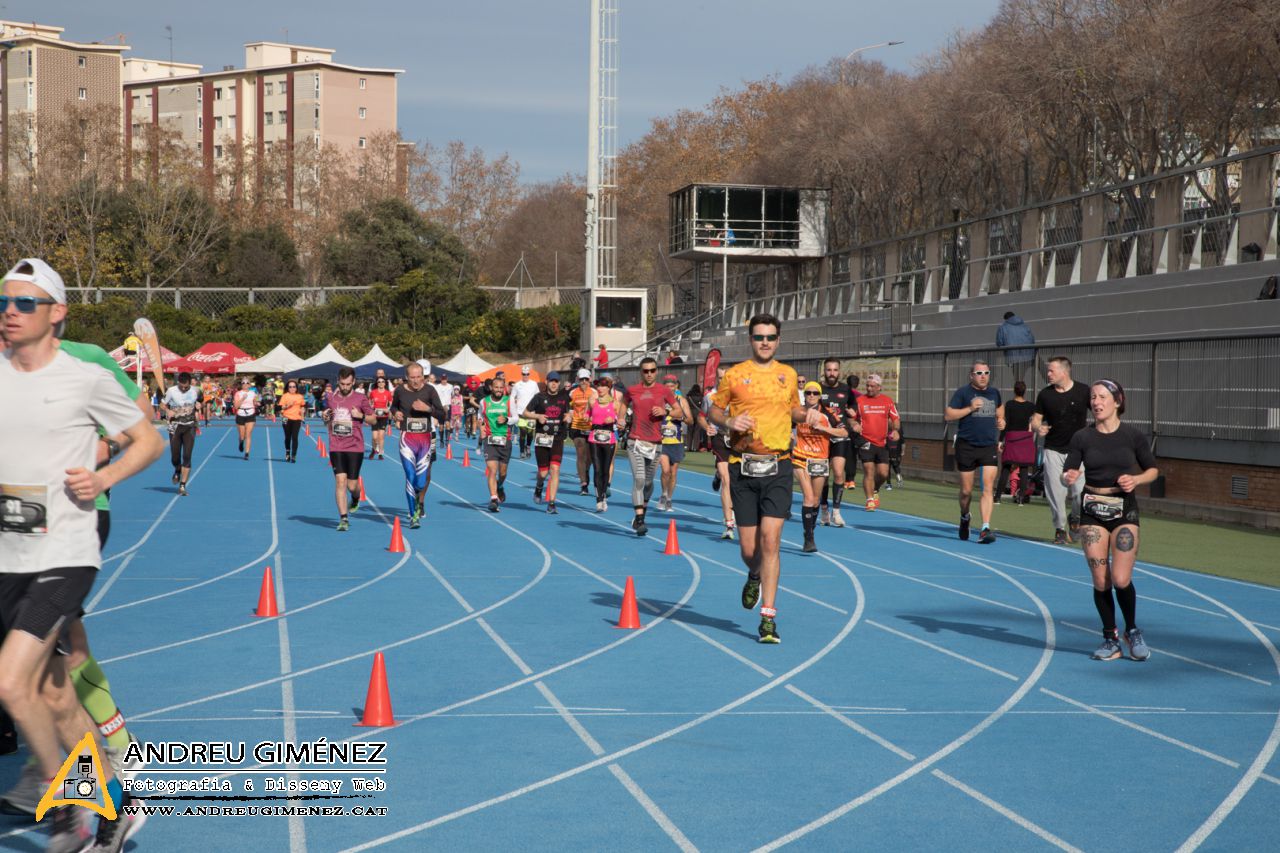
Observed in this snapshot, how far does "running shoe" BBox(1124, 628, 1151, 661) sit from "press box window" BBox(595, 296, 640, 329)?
52.3 metres

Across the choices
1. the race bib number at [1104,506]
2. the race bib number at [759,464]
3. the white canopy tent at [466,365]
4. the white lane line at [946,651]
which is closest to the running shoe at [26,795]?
the race bib number at [759,464]

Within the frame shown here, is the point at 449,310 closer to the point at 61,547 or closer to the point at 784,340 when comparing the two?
the point at 784,340

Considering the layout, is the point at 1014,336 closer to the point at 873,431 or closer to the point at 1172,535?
the point at 873,431

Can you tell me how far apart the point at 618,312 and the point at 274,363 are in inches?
572

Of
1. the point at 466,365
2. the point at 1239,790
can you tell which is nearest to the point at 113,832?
the point at 1239,790

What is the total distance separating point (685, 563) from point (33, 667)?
10.2 meters

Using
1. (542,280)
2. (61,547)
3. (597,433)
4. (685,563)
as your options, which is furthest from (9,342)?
(542,280)

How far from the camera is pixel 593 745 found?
7.10 m

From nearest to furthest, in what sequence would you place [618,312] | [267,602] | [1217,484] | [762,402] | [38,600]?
[38,600], [762,402], [267,602], [1217,484], [618,312]

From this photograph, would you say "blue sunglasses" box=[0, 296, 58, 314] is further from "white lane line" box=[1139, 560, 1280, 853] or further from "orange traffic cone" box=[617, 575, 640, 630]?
"orange traffic cone" box=[617, 575, 640, 630]

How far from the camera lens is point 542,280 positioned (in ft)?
346

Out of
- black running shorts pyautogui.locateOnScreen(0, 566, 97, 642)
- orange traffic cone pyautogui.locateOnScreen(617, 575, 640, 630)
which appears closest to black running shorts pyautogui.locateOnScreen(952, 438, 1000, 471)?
orange traffic cone pyautogui.locateOnScreen(617, 575, 640, 630)

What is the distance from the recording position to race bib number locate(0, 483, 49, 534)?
4.83 m

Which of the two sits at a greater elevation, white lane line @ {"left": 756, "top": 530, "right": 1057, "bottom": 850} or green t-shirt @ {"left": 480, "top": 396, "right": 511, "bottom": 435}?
green t-shirt @ {"left": 480, "top": 396, "right": 511, "bottom": 435}
